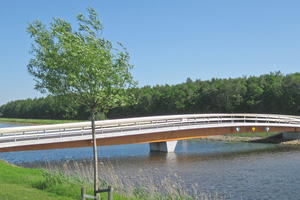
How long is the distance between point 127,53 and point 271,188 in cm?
1159

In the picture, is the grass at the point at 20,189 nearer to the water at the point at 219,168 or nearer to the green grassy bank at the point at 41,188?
the green grassy bank at the point at 41,188

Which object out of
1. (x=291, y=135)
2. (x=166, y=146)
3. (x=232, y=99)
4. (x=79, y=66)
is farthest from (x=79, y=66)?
(x=232, y=99)

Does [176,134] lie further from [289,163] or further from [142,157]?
[289,163]

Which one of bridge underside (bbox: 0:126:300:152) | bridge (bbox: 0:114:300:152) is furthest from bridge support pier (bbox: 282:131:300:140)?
bridge underside (bbox: 0:126:300:152)

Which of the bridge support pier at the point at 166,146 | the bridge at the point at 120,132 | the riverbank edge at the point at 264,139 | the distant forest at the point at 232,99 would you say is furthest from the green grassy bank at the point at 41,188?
the distant forest at the point at 232,99

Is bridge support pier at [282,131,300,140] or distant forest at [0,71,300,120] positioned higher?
distant forest at [0,71,300,120]

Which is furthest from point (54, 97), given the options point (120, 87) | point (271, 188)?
point (271, 188)

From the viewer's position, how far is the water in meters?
15.5

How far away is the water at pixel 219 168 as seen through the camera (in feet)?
50.8

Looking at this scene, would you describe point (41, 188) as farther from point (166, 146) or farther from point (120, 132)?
point (166, 146)

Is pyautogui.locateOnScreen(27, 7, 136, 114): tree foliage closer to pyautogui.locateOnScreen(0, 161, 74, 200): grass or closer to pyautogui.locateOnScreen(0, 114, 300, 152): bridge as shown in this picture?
pyautogui.locateOnScreen(0, 161, 74, 200): grass

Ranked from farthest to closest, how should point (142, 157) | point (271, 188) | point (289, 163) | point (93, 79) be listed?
point (142, 157), point (289, 163), point (271, 188), point (93, 79)

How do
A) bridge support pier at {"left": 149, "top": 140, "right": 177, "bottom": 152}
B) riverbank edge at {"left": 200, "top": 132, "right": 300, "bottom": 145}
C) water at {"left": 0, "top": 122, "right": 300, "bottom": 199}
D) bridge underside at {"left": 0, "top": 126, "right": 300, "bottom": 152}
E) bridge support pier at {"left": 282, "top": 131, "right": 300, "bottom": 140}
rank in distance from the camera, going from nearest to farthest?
water at {"left": 0, "top": 122, "right": 300, "bottom": 199}
bridge underside at {"left": 0, "top": 126, "right": 300, "bottom": 152}
bridge support pier at {"left": 149, "top": 140, "right": 177, "bottom": 152}
riverbank edge at {"left": 200, "top": 132, "right": 300, "bottom": 145}
bridge support pier at {"left": 282, "top": 131, "right": 300, "bottom": 140}

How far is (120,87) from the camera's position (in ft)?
31.8
